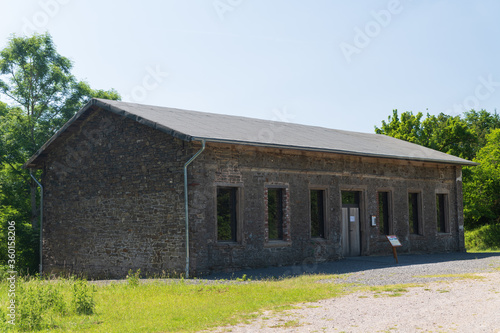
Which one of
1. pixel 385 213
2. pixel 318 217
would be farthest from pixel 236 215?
pixel 385 213

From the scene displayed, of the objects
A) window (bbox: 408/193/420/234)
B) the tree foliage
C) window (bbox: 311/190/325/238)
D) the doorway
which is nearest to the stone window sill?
window (bbox: 311/190/325/238)

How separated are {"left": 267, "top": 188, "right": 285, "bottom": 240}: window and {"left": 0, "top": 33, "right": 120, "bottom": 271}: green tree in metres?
12.5

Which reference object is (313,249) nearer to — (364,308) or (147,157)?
(147,157)

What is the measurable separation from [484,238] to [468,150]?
21.8ft

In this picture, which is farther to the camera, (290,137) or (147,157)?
(290,137)

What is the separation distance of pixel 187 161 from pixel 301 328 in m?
7.46

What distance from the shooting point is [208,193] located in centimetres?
1404

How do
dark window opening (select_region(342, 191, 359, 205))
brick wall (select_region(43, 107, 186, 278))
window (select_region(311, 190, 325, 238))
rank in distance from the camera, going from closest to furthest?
brick wall (select_region(43, 107, 186, 278)) → window (select_region(311, 190, 325, 238)) → dark window opening (select_region(342, 191, 359, 205))

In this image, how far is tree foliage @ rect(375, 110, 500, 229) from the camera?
1272 inches

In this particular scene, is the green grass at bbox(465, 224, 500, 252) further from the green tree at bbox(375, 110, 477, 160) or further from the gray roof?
the gray roof

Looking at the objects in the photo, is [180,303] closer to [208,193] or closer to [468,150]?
[208,193]

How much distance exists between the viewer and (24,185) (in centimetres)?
2592

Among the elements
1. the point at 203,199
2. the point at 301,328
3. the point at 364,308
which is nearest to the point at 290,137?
the point at 203,199

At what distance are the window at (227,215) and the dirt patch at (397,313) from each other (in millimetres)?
5762
